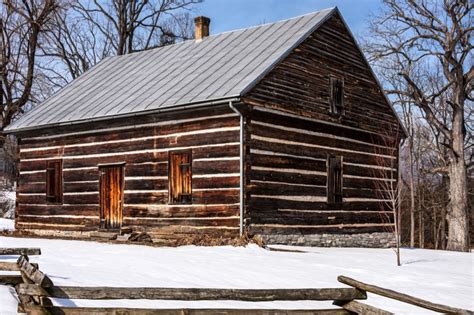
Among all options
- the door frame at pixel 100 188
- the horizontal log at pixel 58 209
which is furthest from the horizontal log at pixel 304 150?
the horizontal log at pixel 58 209

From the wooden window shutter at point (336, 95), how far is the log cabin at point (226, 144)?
6 centimetres

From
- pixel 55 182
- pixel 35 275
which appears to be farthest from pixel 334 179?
pixel 35 275

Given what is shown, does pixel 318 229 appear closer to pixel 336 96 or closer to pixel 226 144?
pixel 226 144

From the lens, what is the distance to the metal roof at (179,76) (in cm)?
1842

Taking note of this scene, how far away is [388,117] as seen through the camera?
77.6 feet

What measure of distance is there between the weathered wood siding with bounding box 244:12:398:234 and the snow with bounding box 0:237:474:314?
68.4 inches

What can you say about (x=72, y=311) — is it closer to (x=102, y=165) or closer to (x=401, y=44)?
(x=102, y=165)

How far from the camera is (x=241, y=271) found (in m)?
12.3

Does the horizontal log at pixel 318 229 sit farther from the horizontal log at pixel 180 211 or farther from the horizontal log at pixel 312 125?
the horizontal log at pixel 312 125

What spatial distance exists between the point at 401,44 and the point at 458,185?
6550mm

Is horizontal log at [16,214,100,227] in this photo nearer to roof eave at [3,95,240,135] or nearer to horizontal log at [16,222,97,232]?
horizontal log at [16,222,97,232]

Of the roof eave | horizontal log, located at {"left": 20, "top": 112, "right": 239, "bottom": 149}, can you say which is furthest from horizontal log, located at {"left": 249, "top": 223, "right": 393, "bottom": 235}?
the roof eave

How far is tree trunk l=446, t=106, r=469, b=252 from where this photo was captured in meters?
27.0

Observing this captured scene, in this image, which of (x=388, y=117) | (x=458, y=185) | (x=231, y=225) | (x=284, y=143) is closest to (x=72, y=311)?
(x=231, y=225)
